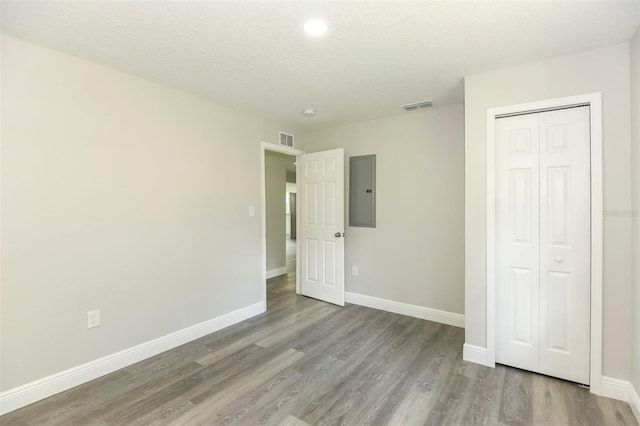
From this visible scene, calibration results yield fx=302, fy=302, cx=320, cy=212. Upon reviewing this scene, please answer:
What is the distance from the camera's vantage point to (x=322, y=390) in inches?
86.4

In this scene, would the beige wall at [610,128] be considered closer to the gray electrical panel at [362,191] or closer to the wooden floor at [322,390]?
the wooden floor at [322,390]

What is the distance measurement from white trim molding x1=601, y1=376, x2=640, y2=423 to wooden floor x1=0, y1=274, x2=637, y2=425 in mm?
56

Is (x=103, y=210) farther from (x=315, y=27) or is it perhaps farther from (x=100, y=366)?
(x=315, y=27)

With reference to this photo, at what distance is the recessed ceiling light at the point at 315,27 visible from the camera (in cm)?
182

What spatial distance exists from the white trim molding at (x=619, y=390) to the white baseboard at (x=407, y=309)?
4.18 ft

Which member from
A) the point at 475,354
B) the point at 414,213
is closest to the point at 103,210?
the point at 414,213

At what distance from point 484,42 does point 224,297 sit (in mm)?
3307

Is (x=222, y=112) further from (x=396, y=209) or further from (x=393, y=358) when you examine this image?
(x=393, y=358)

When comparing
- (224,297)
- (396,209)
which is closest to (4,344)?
(224,297)

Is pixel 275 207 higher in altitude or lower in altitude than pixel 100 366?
higher

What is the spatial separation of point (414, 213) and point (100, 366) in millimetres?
3358

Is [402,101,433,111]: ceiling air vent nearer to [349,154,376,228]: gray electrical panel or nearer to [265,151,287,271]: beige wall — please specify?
[349,154,376,228]: gray electrical panel

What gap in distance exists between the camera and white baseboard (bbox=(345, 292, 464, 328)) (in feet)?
11.0

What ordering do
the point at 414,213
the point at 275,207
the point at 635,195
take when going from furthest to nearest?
the point at 275,207 < the point at 414,213 < the point at 635,195
